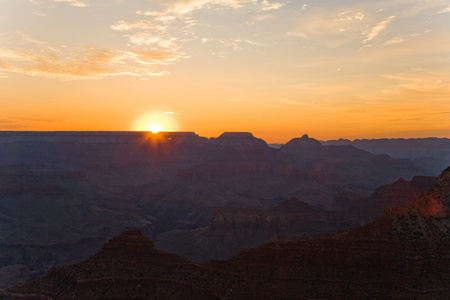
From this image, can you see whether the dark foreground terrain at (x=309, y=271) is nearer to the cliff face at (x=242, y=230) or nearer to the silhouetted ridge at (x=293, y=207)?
the cliff face at (x=242, y=230)

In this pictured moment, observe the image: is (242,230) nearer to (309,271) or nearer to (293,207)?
(293,207)

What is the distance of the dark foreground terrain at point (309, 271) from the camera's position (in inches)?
1695

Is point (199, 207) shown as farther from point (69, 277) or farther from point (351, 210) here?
point (69, 277)

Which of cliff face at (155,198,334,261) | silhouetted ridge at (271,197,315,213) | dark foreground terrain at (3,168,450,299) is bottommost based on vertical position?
cliff face at (155,198,334,261)

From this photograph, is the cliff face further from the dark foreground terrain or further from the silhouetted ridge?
the dark foreground terrain

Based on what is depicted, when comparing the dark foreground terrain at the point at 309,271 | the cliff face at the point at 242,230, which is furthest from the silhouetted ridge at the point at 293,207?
the dark foreground terrain at the point at 309,271

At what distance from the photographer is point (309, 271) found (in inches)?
1807

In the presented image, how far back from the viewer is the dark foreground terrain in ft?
141

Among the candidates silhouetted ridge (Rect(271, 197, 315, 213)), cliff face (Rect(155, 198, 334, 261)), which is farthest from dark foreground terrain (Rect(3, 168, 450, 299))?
silhouetted ridge (Rect(271, 197, 315, 213))

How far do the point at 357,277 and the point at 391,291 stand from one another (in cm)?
366

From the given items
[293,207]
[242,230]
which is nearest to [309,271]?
[242,230]

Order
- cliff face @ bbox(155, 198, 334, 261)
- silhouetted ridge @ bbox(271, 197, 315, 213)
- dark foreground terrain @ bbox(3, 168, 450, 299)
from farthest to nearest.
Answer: silhouetted ridge @ bbox(271, 197, 315, 213) → cliff face @ bbox(155, 198, 334, 261) → dark foreground terrain @ bbox(3, 168, 450, 299)

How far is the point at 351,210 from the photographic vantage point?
144000 mm

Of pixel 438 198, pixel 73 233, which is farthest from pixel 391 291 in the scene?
pixel 73 233
